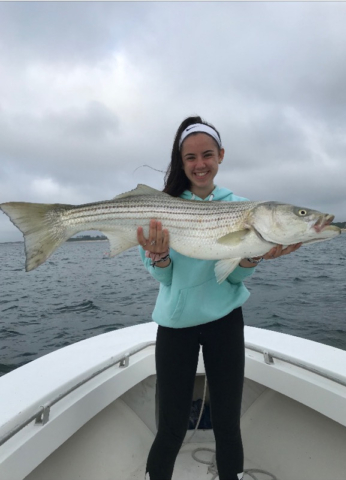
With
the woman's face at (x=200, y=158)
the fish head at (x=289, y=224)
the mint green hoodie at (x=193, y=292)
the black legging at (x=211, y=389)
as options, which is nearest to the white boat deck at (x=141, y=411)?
the black legging at (x=211, y=389)

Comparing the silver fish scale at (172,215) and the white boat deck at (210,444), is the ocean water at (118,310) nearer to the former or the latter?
the white boat deck at (210,444)

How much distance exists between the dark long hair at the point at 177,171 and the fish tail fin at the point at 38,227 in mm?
1149

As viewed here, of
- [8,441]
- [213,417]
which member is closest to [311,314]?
[213,417]

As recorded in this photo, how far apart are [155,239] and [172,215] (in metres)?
0.32

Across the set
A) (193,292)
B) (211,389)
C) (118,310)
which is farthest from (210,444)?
(118,310)

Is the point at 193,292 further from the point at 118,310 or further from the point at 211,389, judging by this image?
the point at 118,310

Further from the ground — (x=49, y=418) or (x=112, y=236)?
(x=112, y=236)

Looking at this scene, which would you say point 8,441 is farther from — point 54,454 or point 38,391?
point 54,454

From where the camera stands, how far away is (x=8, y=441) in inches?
112

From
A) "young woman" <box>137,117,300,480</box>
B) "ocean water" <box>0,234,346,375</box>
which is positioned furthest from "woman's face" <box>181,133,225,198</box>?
"ocean water" <box>0,234,346,375</box>

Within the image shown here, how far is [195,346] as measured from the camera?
3.12 m

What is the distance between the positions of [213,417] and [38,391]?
1727mm

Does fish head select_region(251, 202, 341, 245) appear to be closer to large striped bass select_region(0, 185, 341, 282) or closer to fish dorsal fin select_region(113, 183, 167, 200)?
large striped bass select_region(0, 185, 341, 282)

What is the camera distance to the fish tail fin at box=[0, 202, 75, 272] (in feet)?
10.4
